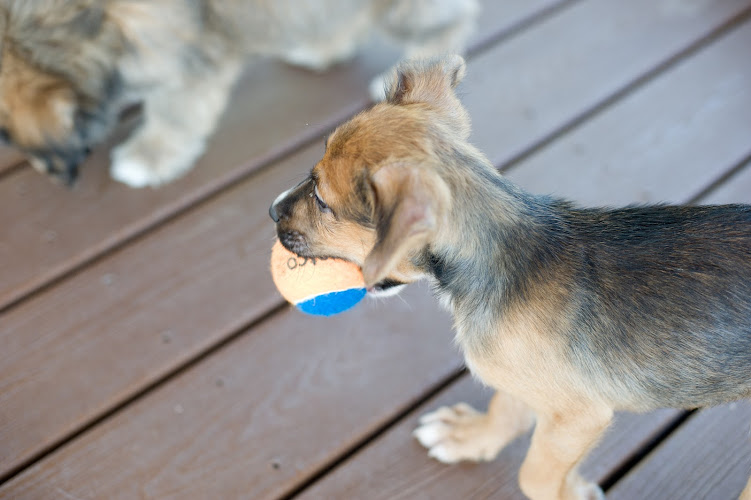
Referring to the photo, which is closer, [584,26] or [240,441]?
[240,441]

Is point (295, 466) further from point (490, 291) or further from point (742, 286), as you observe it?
point (742, 286)

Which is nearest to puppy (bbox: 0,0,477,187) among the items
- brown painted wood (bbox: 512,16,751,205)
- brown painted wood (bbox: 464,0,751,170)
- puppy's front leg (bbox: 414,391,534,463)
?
brown painted wood (bbox: 464,0,751,170)

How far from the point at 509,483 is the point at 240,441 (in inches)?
31.4

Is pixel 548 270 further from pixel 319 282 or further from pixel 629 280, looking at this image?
pixel 319 282

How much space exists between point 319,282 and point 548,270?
54 centimetres

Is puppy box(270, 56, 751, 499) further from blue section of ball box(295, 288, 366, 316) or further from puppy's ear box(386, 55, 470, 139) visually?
blue section of ball box(295, 288, 366, 316)

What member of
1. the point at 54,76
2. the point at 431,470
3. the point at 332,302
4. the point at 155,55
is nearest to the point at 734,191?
the point at 431,470

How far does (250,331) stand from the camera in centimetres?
212

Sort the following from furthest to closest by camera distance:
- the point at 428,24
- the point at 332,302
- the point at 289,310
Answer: the point at 428,24 → the point at 289,310 → the point at 332,302

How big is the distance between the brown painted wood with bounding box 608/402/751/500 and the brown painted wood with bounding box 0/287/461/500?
622 millimetres

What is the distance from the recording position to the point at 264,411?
1981 mm

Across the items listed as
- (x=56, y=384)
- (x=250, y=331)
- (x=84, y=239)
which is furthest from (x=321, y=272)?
(x=84, y=239)

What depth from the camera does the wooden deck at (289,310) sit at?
6.17 feet

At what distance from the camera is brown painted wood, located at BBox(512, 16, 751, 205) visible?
2463mm
